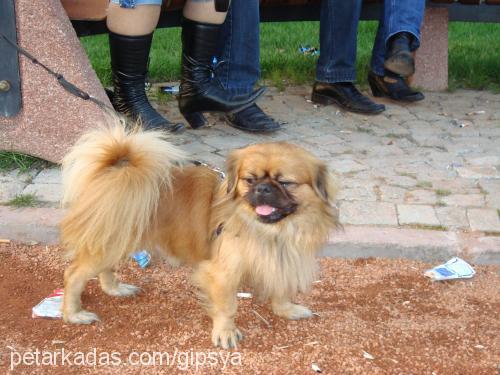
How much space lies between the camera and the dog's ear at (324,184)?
286 centimetres

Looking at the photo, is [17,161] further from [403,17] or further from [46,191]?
[403,17]

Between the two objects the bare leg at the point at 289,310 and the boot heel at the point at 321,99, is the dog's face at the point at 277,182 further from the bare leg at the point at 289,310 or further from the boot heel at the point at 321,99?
the boot heel at the point at 321,99

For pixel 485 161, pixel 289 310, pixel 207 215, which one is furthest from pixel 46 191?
pixel 485 161

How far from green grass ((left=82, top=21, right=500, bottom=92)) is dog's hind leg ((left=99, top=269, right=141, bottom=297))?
3169mm

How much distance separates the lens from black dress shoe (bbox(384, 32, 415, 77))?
5469mm

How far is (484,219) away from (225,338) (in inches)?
67.9

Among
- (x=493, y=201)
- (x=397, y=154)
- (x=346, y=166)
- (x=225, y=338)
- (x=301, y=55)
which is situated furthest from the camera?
(x=301, y=55)

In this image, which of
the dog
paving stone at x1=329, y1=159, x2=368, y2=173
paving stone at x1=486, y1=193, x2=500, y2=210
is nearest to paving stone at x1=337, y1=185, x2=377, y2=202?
paving stone at x1=329, y1=159, x2=368, y2=173

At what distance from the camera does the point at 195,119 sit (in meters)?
5.21

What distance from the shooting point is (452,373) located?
283 centimetres

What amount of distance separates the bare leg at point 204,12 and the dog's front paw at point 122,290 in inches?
82.1

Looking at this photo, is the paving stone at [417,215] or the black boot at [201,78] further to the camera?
the black boot at [201,78]

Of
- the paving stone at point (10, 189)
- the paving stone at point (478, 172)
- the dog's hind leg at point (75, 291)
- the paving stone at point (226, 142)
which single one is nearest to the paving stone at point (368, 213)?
the paving stone at point (478, 172)

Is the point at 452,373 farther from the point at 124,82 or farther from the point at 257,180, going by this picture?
the point at 124,82
